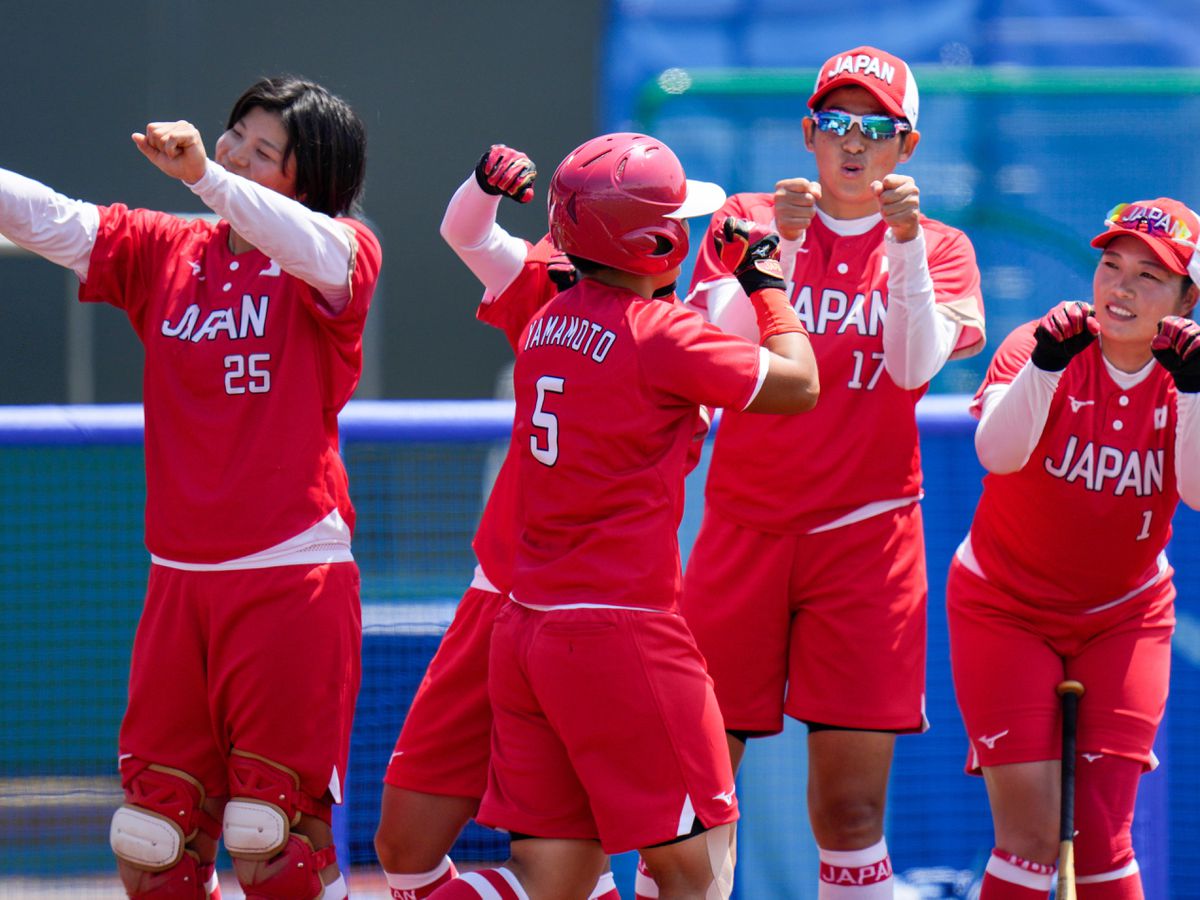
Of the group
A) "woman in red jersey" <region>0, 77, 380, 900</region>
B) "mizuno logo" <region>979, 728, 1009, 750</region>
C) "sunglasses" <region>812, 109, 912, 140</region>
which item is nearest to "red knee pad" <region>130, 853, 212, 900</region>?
"woman in red jersey" <region>0, 77, 380, 900</region>

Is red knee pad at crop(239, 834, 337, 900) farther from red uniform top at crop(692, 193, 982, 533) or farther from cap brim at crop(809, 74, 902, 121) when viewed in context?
cap brim at crop(809, 74, 902, 121)

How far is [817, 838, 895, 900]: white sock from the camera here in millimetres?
3688

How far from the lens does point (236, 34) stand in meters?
6.20

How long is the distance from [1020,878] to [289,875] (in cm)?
159

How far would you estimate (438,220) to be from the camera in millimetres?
6312

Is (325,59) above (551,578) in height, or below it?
above

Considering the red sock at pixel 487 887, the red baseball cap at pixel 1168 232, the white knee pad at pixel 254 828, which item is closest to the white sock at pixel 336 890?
the white knee pad at pixel 254 828

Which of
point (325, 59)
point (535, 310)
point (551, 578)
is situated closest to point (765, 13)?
point (325, 59)

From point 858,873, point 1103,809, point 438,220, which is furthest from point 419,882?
point 438,220

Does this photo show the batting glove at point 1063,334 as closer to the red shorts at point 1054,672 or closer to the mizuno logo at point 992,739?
the red shorts at point 1054,672

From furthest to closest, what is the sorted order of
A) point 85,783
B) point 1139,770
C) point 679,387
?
1. point 85,783
2. point 1139,770
3. point 679,387

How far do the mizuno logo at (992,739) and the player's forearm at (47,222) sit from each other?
2179 mm

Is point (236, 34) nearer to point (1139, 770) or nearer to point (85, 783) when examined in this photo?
point (85, 783)

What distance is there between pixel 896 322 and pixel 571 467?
0.89m
